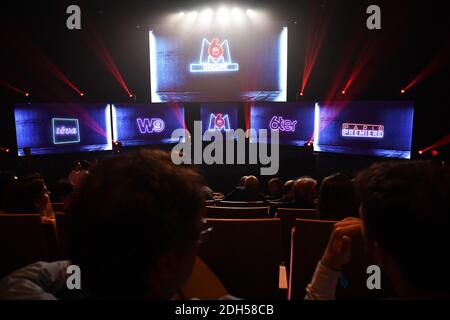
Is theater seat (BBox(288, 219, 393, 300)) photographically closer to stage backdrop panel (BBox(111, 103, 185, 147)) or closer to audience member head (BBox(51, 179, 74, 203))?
audience member head (BBox(51, 179, 74, 203))

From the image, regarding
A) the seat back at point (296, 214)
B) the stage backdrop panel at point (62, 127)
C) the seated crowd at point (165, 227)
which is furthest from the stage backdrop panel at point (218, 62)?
the seated crowd at point (165, 227)

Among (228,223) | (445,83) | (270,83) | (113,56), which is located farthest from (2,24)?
(445,83)

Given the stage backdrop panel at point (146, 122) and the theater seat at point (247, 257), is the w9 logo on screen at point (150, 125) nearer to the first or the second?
the stage backdrop panel at point (146, 122)

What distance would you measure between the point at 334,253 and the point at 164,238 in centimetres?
61

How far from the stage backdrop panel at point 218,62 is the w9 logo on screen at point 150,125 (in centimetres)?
63

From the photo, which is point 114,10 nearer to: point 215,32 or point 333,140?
point 215,32

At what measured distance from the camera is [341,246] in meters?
1.02

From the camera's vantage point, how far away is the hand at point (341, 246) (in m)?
1.01

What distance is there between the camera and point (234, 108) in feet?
27.0

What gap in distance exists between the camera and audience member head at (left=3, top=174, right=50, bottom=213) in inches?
85.7

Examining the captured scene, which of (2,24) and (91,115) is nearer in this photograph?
(2,24)

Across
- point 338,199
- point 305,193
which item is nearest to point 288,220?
point 305,193

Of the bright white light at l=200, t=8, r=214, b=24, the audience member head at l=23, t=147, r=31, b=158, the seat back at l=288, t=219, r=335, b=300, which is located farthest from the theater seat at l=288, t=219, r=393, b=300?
the bright white light at l=200, t=8, r=214, b=24

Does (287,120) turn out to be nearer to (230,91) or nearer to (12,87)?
(230,91)
